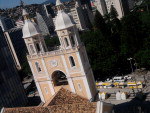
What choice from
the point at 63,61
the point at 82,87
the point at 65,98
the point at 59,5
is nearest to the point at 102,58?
the point at 82,87

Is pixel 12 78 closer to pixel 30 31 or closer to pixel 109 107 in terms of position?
Result: pixel 30 31

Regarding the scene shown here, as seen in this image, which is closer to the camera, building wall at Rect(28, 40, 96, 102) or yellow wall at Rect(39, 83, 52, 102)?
building wall at Rect(28, 40, 96, 102)

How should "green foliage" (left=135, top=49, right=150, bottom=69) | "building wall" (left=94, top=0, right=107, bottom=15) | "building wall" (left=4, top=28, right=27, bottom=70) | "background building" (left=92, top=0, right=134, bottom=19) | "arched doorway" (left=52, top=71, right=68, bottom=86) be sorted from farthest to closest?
"building wall" (left=94, top=0, right=107, bottom=15) < "background building" (left=92, top=0, right=134, bottom=19) < "building wall" (left=4, top=28, right=27, bottom=70) < "green foliage" (left=135, top=49, right=150, bottom=69) < "arched doorway" (left=52, top=71, right=68, bottom=86)

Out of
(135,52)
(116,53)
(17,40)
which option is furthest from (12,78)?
(17,40)

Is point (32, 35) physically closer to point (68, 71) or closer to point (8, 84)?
point (68, 71)

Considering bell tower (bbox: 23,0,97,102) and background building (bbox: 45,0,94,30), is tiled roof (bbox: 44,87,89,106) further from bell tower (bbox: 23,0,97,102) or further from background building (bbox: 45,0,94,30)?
background building (bbox: 45,0,94,30)

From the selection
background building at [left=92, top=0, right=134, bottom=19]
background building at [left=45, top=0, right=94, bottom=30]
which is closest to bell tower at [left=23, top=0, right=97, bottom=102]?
background building at [left=45, top=0, right=94, bottom=30]

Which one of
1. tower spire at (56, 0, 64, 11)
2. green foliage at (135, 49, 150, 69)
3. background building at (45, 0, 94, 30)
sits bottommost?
green foliage at (135, 49, 150, 69)
